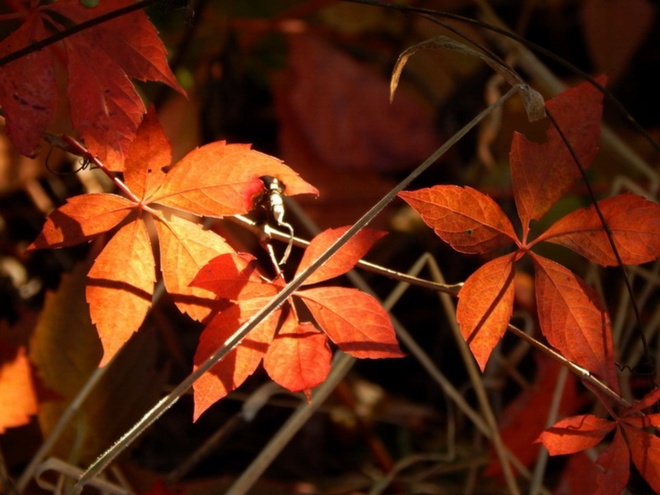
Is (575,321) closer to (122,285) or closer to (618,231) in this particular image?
(618,231)

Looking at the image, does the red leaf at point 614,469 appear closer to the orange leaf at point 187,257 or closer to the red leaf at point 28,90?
the orange leaf at point 187,257

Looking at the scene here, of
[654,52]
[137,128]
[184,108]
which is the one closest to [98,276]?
[137,128]

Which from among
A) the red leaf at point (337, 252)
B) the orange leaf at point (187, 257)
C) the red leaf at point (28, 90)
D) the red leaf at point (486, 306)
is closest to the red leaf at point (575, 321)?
the red leaf at point (486, 306)

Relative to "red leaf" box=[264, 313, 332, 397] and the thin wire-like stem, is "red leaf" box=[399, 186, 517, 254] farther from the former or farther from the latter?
"red leaf" box=[264, 313, 332, 397]

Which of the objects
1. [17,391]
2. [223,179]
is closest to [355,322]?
[223,179]

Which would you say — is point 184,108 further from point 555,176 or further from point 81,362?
point 555,176

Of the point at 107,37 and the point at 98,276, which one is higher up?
the point at 107,37
